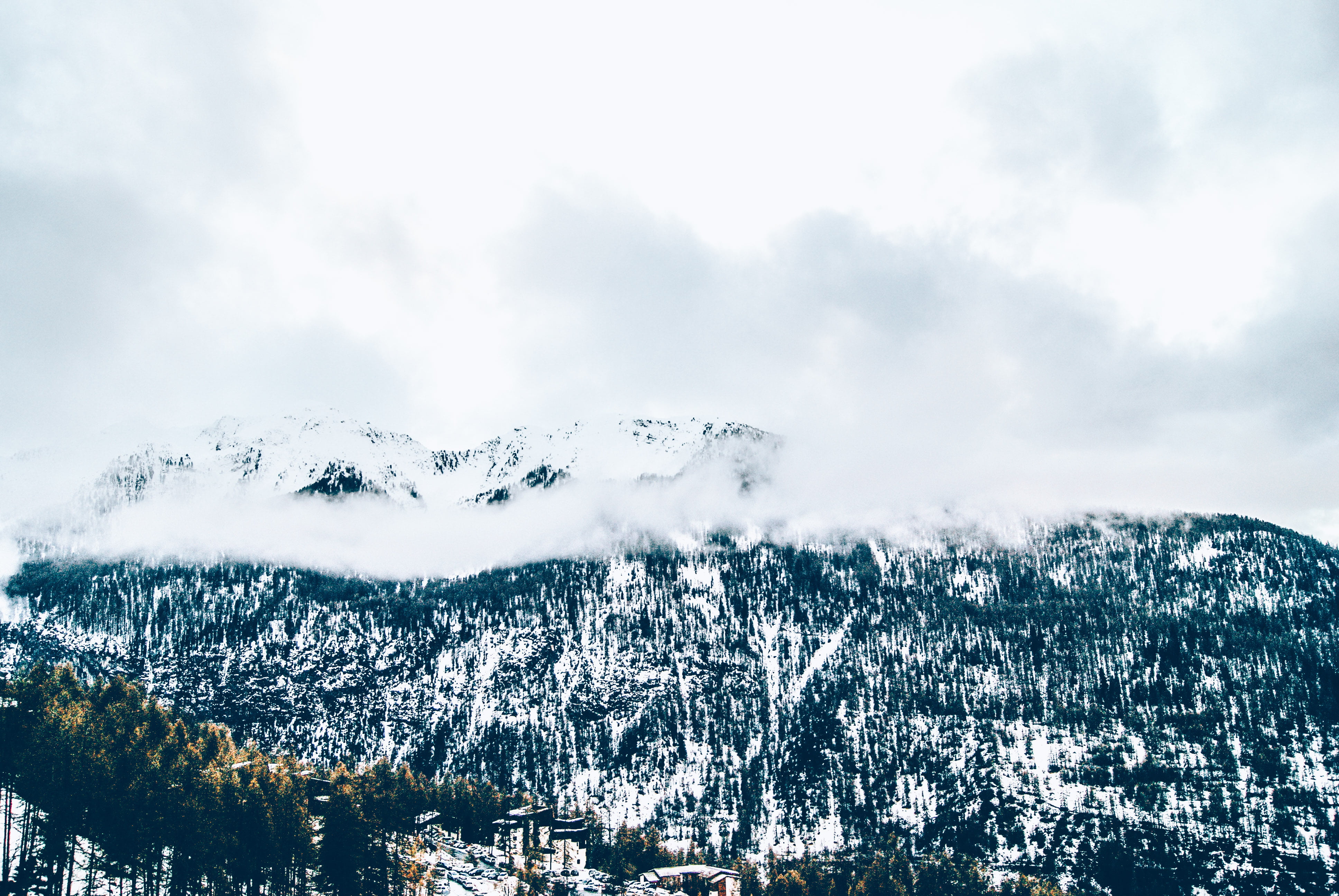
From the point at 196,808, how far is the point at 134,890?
26.9 feet

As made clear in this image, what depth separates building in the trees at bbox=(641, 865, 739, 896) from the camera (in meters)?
145

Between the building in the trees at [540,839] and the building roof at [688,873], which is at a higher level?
the building in the trees at [540,839]

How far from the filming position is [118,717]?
356 ft

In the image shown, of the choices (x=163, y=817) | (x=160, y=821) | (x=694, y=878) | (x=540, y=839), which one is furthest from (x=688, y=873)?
(x=160, y=821)

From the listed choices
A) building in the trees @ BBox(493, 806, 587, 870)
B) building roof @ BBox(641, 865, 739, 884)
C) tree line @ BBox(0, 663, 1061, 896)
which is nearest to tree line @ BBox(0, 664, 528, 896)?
tree line @ BBox(0, 663, 1061, 896)

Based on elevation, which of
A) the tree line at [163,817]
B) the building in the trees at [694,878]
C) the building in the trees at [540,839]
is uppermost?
the tree line at [163,817]

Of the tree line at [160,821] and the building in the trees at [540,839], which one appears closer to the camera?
the tree line at [160,821]

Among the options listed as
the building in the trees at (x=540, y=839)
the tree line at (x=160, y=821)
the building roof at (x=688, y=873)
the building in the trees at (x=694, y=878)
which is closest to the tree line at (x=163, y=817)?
the tree line at (x=160, y=821)

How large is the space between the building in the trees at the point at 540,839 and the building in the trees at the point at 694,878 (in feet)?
46.0

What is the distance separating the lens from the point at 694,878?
14850cm

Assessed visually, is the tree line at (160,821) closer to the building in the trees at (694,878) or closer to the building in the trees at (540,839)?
the building in the trees at (540,839)

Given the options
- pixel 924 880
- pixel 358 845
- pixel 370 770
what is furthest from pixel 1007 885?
pixel 358 845

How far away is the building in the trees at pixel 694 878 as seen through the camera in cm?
14525

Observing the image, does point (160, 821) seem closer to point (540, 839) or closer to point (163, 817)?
point (163, 817)
